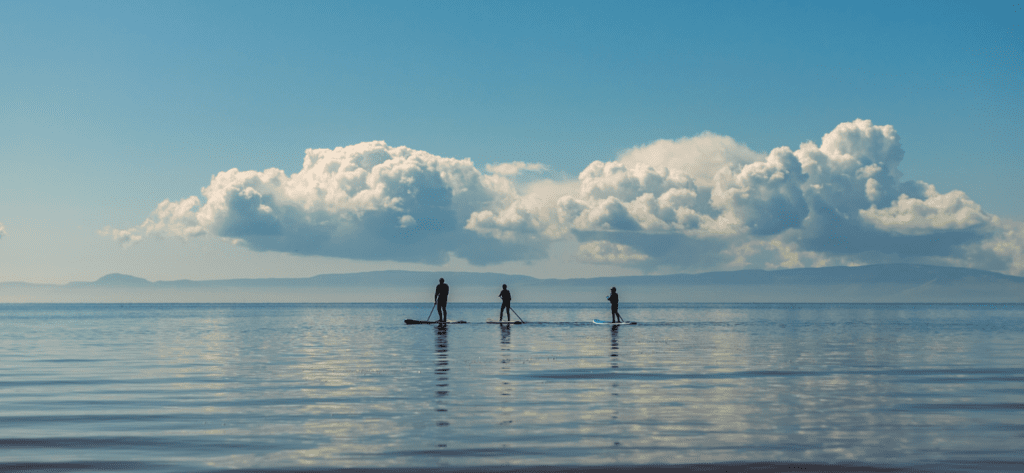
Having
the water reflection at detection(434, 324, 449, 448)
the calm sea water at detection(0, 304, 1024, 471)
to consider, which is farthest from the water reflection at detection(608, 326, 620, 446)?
the water reflection at detection(434, 324, 449, 448)

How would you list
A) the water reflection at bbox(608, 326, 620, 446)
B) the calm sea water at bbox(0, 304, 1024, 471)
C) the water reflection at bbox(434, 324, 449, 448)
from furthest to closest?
1. the water reflection at bbox(608, 326, 620, 446)
2. the water reflection at bbox(434, 324, 449, 448)
3. the calm sea water at bbox(0, 304, 1024, 471)

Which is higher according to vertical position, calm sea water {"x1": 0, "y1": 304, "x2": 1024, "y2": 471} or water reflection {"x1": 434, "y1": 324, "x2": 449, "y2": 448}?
water reflection {"x1": 434, "y1": 324, "x2": 449, "y2": 448}

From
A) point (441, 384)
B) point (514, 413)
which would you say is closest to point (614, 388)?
point (441, 384)

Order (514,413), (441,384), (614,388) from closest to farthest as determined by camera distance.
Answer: (514,413) → (614,388) → (441,384)

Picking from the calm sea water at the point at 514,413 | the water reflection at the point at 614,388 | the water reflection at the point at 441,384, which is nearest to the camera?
the calm sea water at the point at 514,413

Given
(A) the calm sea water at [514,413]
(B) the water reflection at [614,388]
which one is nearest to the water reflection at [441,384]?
(A) the calm sea water at [514,413]

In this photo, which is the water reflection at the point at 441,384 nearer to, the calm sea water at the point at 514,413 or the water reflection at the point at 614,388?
the calm sea water at the point at 514,413

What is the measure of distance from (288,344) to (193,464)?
28539 millimetres

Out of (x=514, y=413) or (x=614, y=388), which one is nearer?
(x=514, y=413)

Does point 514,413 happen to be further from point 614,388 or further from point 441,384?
point 441,384

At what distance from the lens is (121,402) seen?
55.3ft

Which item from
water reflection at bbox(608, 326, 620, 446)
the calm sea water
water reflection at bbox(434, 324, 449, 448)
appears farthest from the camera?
water reflection at bbox(608, 326, 620, 446)

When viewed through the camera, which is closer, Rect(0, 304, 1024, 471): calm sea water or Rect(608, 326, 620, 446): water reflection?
Rect(0, 304, 1024, 471): calm sea water

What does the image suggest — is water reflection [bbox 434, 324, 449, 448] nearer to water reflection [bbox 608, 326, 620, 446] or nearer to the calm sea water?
the calm sea water
